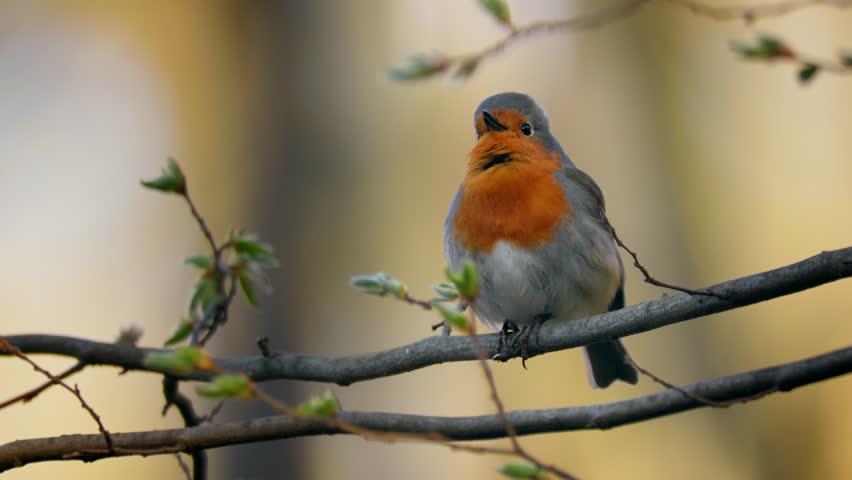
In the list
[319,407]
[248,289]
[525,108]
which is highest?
[525,108]

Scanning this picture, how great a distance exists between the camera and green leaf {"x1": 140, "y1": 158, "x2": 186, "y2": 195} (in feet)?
8.61

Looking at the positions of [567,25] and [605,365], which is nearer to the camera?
[567,25]

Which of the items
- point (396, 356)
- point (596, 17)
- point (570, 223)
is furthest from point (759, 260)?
point (596, 17)

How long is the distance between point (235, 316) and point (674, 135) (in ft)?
16.4

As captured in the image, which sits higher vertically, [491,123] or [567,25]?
[491,123]

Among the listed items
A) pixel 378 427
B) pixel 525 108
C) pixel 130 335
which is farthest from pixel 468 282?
pixel 525 108

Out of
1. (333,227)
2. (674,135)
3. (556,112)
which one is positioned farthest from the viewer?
(556,112)

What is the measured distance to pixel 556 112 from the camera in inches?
395

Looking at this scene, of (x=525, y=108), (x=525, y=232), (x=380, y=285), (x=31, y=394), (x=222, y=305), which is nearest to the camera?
(x=31, y=394)

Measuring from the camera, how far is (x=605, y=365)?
4.47 metres

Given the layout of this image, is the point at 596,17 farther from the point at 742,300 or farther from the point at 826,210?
the point at 826,210

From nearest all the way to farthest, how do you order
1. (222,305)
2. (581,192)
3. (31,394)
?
(31,394), (222,305), (581,192)

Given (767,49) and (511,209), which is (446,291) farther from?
(767,49)

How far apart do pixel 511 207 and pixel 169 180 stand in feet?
5.39
